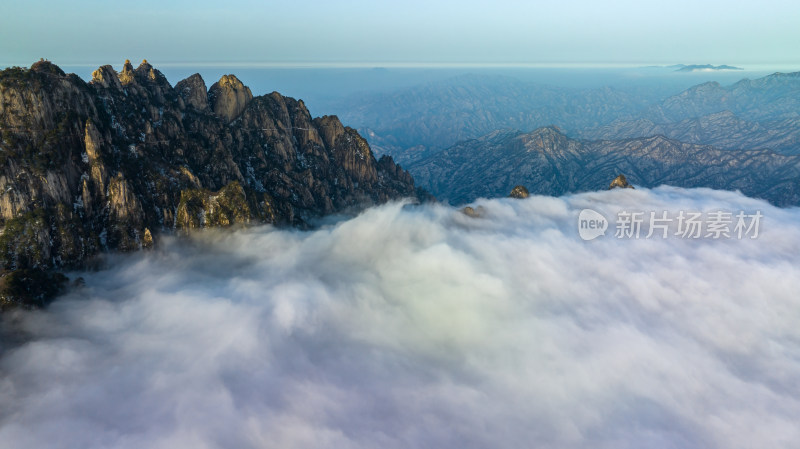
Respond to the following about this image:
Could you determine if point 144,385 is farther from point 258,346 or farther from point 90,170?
point 90,170

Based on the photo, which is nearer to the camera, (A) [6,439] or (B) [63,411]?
(A) [6,439]

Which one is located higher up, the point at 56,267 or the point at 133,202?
the point at 133,202

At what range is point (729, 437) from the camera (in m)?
177

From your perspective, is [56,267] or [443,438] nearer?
[443,438]

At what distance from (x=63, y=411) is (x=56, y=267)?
70.8 metres

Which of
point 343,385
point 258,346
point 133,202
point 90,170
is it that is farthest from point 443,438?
point 90,170

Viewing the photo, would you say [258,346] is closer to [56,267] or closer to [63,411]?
[63,411]

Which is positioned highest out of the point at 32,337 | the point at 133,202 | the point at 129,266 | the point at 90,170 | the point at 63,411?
the point at 90,170

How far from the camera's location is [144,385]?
151750mm

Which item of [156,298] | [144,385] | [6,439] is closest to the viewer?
[6,439]

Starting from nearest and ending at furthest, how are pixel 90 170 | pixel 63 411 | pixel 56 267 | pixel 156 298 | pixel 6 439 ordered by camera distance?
pixel 6 439
pixel 63 411
pixel 56 267
pixel 90 170
pixel 156 298

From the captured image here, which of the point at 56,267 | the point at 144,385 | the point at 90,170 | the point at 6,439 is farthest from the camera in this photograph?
the point at 90,170

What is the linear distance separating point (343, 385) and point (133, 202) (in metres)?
144

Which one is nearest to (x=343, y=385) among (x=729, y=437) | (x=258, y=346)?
(x=258, y=346)
